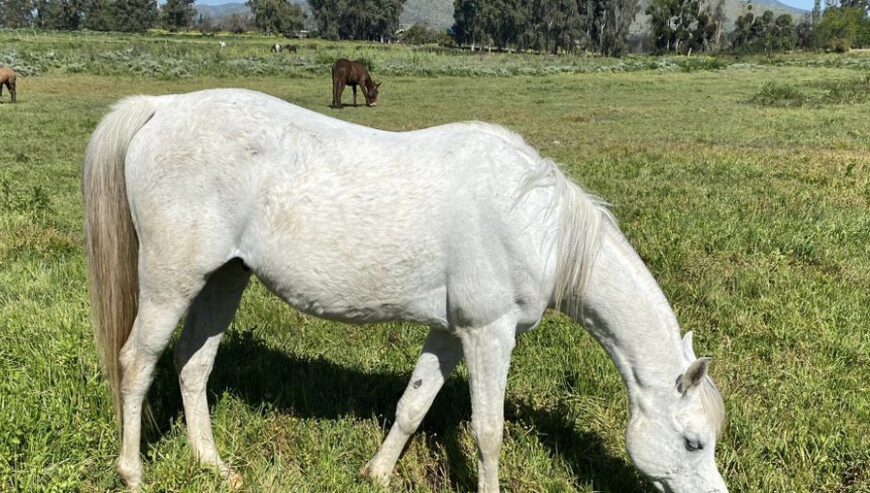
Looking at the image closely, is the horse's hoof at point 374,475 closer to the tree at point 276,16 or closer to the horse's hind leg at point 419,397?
the horse's hind leg at point 419,397

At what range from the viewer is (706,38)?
80812 mm

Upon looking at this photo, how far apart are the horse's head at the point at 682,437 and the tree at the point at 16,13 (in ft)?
458

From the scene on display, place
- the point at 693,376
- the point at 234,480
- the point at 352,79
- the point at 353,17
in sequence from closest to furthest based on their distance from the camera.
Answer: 1. the point at 693,376
2. the point at 234,480
3. the point at 352,79
4. the point at 353,17

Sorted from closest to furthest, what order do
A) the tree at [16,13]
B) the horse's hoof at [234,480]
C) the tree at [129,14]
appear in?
1. the horse's hoof at [234,480]
2. the tree at [129,14]
3. the tree at [16,13]

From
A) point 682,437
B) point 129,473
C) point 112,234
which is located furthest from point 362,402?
point 682,437

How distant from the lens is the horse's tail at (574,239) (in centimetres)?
253

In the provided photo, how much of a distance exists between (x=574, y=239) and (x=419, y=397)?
1.13 metres

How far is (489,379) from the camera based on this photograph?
8.49 feet

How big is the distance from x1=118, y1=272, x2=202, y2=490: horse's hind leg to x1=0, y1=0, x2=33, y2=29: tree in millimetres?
138159

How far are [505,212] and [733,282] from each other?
3385mm

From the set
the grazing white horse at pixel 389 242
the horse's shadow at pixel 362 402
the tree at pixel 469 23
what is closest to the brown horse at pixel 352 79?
the horse's shadow at pixel 362 402

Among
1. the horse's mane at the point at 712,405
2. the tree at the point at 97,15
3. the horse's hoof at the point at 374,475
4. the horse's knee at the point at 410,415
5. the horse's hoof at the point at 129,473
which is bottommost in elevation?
the horse's hoof at the point at 374,475

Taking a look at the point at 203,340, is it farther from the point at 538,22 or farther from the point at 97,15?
the point at 97,15

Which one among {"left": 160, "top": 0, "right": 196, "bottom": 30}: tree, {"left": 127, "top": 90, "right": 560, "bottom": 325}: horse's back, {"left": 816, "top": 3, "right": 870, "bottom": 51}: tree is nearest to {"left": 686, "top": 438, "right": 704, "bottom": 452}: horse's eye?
{"left": 127, "top": 90, "right": 560, "bottom": 325}: horse's back
